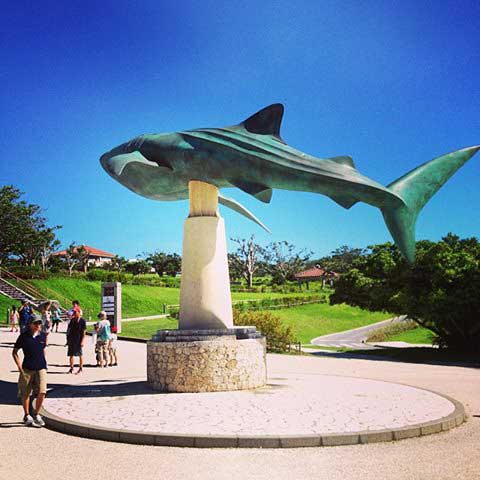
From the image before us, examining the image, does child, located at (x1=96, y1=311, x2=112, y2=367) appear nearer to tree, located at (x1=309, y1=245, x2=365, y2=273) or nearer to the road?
the road

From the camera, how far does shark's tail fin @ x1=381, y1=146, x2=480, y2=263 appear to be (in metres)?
10.1

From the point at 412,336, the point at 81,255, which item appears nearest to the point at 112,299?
the point at 412,336

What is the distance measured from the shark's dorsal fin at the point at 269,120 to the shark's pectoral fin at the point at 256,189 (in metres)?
1.17

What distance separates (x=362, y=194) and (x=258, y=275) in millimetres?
108203

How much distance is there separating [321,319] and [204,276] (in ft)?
125

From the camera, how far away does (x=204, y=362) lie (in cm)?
1093

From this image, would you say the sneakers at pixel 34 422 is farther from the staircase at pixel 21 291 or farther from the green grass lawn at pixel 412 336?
the green grass lawn at pixel 412 336

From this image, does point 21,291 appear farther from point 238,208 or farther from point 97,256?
point 97,256

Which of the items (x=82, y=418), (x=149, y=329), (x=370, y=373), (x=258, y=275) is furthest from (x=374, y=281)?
(x=258, y=275)

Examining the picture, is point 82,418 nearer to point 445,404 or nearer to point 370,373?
point 445,404

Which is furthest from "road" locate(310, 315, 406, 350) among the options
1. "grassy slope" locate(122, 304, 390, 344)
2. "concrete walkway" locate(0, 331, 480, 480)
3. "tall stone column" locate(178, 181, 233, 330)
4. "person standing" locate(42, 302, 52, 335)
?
"concrete walkway" locate(0, 331, 480, 480)

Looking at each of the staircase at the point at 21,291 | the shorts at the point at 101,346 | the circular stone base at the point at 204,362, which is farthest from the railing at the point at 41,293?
the circular stone base at the point at 204,362

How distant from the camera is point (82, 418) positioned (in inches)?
330

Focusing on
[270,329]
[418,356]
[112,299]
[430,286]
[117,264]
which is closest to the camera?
[430,286]
